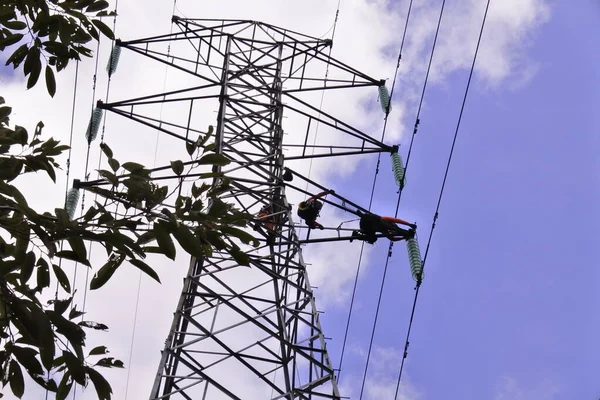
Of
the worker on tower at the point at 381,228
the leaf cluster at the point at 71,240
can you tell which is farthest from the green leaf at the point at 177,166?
the worker on tower at the point at 381,228

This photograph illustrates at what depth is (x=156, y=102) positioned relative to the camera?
11727 millimetres

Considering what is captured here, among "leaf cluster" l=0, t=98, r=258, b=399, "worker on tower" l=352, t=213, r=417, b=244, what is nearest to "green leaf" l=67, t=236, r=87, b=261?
"leaf cluster" l=0, t=98, r=258, b=399

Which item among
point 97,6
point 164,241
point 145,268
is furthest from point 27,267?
point 97,6

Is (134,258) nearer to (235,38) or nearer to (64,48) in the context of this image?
(64,48)

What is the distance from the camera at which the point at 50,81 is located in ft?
13.8

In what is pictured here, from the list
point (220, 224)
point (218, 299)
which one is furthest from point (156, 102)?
point (220, 224)

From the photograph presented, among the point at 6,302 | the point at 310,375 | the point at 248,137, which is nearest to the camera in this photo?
the point at 6,302

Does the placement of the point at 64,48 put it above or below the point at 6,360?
above

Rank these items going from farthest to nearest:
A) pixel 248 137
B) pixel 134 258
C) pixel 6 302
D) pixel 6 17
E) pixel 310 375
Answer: pixel 248 137 → pixel 310 375 → pixel 6 17 → pixel 134 258 → pixel 6 302

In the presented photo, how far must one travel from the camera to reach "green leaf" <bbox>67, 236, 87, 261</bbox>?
3268mm

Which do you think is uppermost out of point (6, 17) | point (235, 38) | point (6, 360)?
point (235, 38)

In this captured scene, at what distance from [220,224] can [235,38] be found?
35.3 ft

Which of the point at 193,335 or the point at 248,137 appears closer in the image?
the point at 193,335

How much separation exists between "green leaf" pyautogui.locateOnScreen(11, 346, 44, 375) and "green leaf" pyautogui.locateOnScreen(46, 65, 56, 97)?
1515 mm
